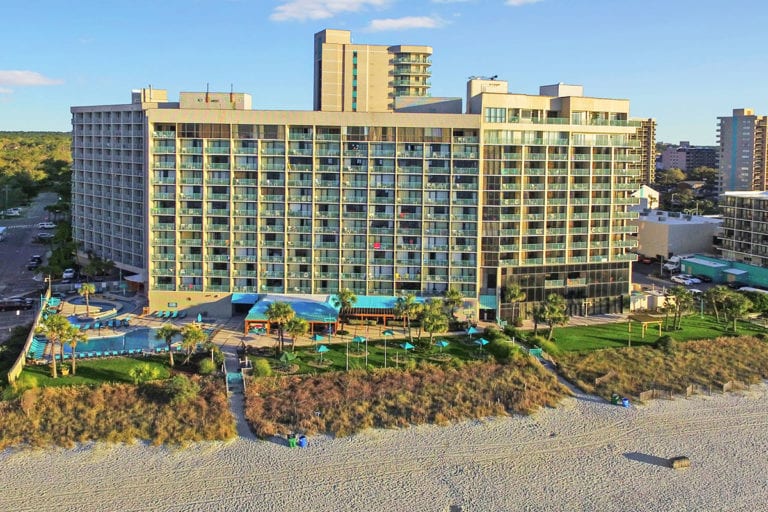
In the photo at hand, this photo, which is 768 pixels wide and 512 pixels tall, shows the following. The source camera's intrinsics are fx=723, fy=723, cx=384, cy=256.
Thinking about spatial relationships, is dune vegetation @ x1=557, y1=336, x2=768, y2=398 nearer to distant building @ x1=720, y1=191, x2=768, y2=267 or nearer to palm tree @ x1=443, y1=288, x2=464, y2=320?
palm tree @ x1=443, y1=288, x2=464, y2=320

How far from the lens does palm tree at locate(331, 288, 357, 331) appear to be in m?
73.5

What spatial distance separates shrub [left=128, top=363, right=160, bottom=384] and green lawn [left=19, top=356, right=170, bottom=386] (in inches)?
34.8

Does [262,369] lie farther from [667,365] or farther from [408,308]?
[667,365]

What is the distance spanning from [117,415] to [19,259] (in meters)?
72.9

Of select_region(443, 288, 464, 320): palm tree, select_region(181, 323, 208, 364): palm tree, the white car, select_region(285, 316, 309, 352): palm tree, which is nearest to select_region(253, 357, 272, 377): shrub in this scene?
select_region(285, 316, 309, 352): palm tree

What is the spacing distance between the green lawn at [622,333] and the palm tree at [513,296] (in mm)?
5053

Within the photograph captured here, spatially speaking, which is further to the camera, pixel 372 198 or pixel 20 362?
pixel 372 198

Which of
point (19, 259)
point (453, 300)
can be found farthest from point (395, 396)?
point (19, 259)

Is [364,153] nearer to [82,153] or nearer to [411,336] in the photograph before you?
[411,336]

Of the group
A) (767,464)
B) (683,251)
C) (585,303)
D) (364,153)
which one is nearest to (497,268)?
(585,303)

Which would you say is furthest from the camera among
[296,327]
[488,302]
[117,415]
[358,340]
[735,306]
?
[488,302]

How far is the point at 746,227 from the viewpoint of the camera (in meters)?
107

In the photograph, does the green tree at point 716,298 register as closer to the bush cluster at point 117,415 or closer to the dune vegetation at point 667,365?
the dune vegetation at point 667,365

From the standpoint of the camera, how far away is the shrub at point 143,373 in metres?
59.2
